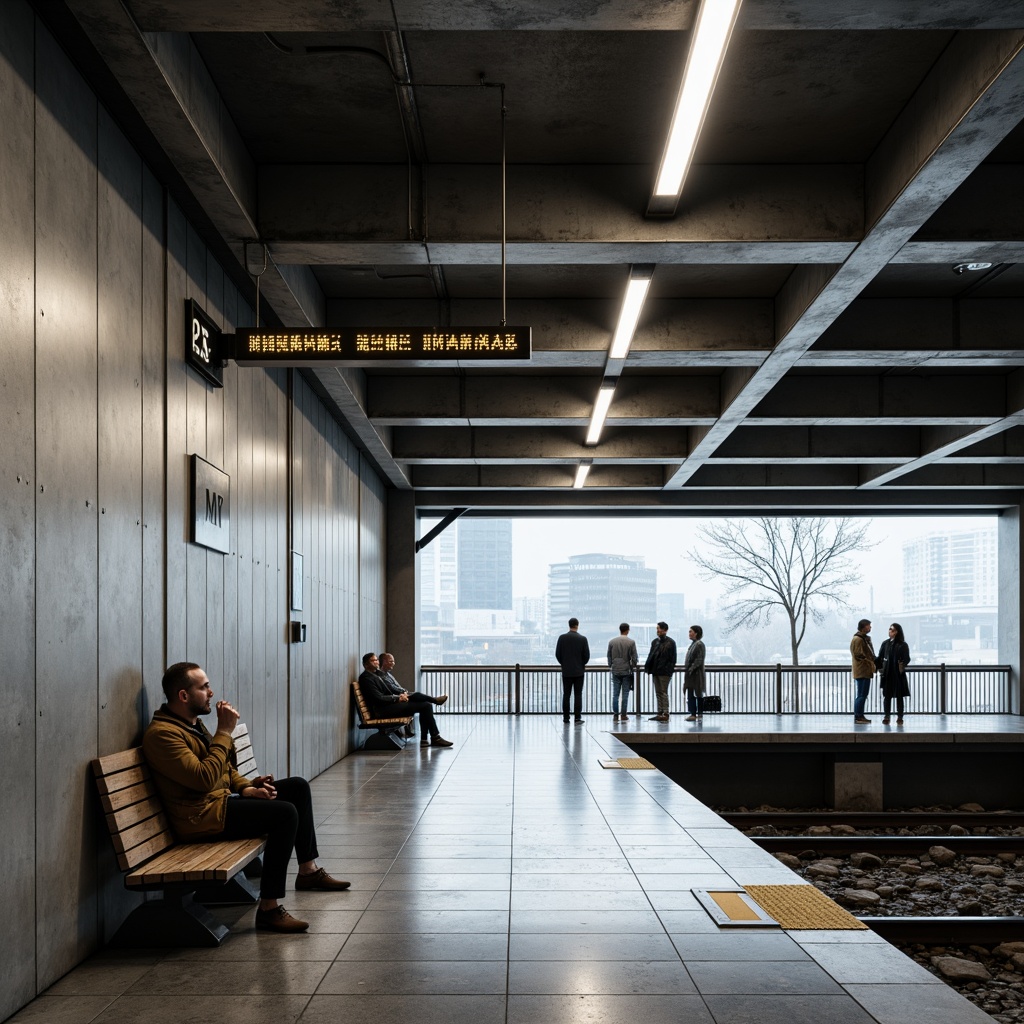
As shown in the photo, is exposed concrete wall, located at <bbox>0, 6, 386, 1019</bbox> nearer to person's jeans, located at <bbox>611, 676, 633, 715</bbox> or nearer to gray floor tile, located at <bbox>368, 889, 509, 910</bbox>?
gray floor tile, located at <bbox>368, 889, 509, 910</bbox>

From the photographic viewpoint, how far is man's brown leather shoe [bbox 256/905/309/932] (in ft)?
19.6

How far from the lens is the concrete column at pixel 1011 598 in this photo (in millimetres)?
22828

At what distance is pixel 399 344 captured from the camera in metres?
7.23

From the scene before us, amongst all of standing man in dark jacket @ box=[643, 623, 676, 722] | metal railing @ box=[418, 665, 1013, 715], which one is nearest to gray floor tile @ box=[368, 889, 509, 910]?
standing man in dark jacket @ box=[643, 623, 676, 722]

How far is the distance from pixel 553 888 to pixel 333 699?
7940mm

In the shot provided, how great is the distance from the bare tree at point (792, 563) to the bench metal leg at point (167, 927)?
30987 millimetres

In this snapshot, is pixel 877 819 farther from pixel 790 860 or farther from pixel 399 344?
pixel 399 344

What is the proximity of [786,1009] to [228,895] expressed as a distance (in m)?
3.50

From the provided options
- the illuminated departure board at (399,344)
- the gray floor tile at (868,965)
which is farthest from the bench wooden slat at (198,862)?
the illuminated departure board at (399,344)

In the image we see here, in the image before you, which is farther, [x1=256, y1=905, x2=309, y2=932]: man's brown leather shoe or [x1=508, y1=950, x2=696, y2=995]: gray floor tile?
[x1=256, y1=905, x2=309, y2=932]: man's brown leather shoe

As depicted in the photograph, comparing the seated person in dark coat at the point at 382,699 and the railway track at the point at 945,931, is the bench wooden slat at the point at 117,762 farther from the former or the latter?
the seated person in dark coat at the point at 382,699

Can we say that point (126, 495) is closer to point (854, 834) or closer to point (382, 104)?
point (382, 104)

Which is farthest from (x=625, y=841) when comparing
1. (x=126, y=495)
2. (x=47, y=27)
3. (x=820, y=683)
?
(x=820, y=683)

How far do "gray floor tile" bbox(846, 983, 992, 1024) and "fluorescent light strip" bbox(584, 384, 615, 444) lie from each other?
8.81 metres
